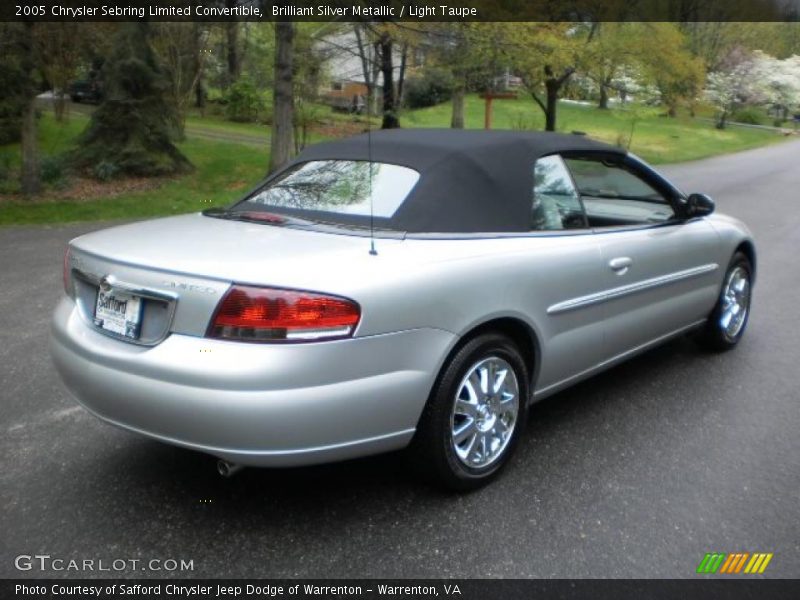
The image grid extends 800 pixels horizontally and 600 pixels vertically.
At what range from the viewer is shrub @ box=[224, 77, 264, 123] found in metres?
30.6

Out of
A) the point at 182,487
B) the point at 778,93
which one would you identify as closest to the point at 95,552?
Answer: the point at 182,487

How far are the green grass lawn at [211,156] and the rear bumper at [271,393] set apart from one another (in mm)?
9814

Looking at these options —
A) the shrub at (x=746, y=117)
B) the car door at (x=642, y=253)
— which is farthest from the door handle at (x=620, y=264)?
the shrub at (x=746, y=117)

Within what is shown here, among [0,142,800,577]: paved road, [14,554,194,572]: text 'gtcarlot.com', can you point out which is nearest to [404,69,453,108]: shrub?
[0,142,800,577]: paved road

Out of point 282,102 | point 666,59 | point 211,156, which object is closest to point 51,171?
point 282,102

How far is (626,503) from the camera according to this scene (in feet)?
10.5

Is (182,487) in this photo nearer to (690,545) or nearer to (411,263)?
(411,263)

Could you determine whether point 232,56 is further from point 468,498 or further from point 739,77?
point 739,77

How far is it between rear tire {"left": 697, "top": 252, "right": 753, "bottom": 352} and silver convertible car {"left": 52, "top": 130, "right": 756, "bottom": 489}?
930mm

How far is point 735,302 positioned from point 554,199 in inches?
89.5

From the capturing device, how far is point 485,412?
329cm

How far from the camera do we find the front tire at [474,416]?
3055 millimetres
